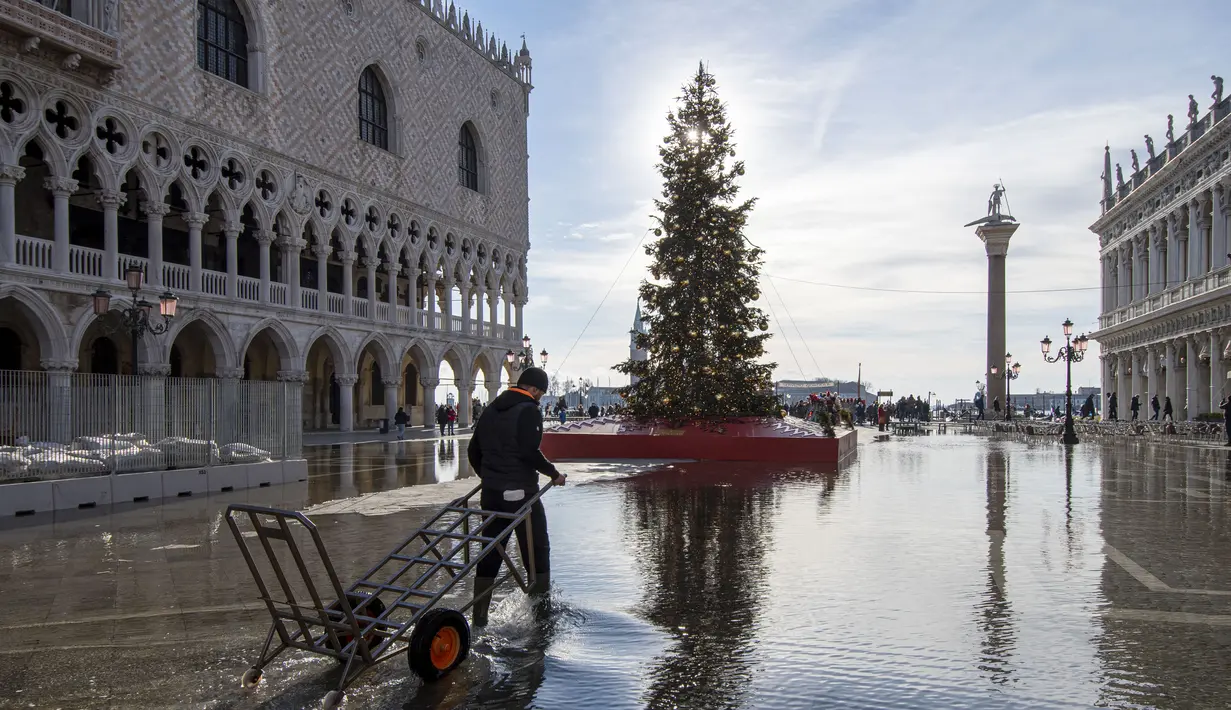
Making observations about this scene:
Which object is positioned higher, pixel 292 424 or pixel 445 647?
pixel 292 424

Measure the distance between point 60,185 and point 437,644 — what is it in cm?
2714

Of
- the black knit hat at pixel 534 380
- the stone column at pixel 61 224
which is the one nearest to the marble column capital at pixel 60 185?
the stone column at pixel 61 224

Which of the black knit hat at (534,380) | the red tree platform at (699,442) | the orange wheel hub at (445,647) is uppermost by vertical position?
the black knit hat at (534,380)

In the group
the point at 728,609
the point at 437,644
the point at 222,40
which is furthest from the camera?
the point at 222,40

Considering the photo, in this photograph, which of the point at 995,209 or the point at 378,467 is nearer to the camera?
the point at 378,467

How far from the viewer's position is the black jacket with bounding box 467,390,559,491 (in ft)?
21.7

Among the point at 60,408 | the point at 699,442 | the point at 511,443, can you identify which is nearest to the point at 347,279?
the point at 699,442

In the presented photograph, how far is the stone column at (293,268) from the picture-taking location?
37.3 m

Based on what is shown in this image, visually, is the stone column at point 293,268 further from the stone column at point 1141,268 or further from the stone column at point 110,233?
the stone column at point 1141,268

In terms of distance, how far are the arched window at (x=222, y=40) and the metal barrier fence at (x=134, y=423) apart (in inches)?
760

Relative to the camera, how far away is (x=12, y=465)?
46.1 feet

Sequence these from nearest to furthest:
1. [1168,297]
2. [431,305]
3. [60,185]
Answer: [60,185], [431,305], [1168,297]

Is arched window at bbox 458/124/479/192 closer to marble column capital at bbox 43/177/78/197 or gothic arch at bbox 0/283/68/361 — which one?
marble column capital at bbox 43/177/78/197

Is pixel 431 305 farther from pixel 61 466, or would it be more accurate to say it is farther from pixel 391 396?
pixel 61 466
